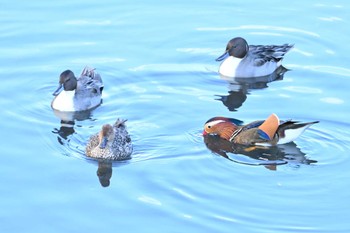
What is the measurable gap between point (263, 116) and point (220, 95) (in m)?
1.27

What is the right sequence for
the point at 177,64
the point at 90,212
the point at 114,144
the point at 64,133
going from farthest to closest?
the point at 177,64 → the point at 64,133 → the point at 114,144 → the point at 90,212

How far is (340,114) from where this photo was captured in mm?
14992

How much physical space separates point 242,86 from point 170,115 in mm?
2353

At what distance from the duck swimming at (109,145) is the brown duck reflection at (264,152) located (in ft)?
4.32

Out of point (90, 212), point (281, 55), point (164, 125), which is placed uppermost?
point (281, 55)

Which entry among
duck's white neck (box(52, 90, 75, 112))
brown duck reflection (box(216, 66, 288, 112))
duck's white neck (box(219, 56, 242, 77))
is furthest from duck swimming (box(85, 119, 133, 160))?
duck's white neck (box(219, 56, 242, 77))

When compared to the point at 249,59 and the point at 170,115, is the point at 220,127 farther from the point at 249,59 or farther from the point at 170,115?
the point at 249,59

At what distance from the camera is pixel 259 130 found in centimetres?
1427

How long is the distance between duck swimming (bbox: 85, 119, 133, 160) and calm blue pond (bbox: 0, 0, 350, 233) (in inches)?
5.9

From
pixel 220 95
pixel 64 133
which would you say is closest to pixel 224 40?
pixel 220 95

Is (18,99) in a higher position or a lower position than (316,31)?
lower

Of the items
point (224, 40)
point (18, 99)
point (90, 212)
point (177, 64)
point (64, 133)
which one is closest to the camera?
point (90, 212)

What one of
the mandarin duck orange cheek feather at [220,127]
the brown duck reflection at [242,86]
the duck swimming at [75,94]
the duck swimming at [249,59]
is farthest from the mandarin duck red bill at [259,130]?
Answer: the duck swimming at [249,59]

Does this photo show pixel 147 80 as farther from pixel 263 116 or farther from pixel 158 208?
pixel 158 208
